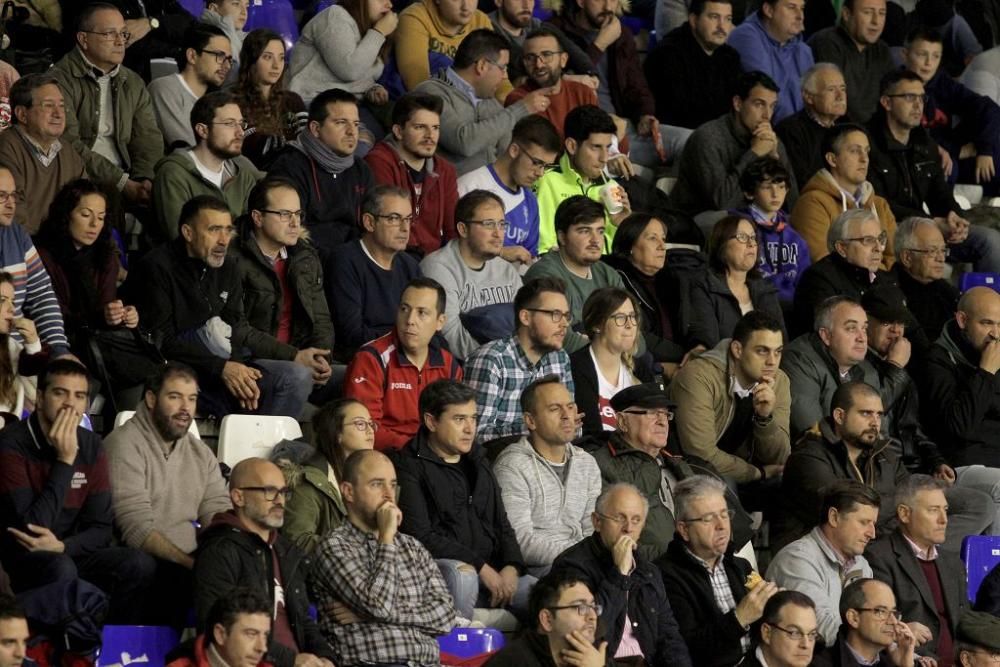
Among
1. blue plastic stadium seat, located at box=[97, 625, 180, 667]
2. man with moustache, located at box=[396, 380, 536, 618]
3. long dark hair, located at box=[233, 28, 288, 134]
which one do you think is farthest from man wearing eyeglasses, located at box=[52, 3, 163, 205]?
blue plastic stadium seat, located at box=[97, 625, 180, 667]

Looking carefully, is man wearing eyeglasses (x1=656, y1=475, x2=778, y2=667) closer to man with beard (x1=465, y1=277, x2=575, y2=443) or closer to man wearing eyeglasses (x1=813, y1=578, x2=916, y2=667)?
man wearing eyeglasses (x1=813, y1=578, x2=916, y2=667)

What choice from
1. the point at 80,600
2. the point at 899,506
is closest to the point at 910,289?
the point at 899,506

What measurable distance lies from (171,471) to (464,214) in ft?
7.24

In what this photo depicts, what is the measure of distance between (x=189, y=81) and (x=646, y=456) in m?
2.95

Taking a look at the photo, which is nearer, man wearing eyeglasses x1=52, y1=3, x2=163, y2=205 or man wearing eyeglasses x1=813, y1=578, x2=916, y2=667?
man wearing eyeglasses x1=813, y1=578, x2=916, y2=667

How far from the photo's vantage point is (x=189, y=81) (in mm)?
9336

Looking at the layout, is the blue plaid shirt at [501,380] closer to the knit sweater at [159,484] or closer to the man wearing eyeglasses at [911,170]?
the knit sweater at [159,484]

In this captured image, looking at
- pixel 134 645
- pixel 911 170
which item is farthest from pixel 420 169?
pixel 134 645

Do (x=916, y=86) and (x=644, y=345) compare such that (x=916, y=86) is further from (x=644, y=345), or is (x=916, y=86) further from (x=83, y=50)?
(x=83, y=50)

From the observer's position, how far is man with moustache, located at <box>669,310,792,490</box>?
8.43 metres

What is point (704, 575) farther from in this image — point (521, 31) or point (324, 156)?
point (521, 31)

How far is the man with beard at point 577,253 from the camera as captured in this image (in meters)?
8.87

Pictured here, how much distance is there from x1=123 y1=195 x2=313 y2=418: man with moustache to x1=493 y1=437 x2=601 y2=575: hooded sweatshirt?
2.93ft

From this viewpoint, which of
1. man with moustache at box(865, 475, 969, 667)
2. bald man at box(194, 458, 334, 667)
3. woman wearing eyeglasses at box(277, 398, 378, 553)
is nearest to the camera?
bald man at box(194, 458, 334, 667)
